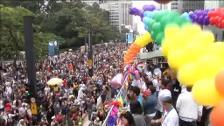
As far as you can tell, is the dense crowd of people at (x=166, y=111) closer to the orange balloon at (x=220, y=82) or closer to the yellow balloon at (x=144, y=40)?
the orange balloon at (x=220, y=82)

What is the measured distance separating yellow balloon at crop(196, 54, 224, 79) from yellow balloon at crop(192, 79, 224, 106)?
86mm

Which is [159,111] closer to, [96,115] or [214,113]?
[214,113]

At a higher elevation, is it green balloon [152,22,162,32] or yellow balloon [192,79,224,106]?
yellow balloon [192,79,224,106]

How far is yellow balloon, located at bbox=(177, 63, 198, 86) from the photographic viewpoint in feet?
15.1

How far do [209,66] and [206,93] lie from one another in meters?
0.32

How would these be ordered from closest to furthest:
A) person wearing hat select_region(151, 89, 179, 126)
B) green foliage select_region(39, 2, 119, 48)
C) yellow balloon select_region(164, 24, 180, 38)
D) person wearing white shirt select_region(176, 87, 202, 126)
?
yellow balloon select_region(164, 24, 180, 38) → person wearing hat select_region(151, 89, 179, 126) → person wearing white shirt select_region(176, 87, 202, 126) → green foliage select_region(39, 2, 119, 48)

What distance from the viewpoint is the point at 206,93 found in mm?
4227

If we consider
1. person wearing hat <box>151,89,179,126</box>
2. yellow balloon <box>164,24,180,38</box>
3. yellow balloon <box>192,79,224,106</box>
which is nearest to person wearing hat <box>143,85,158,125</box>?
person wearing hat <box>151,89,179,126</box>

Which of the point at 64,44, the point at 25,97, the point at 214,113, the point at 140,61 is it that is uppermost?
the point at 214,113

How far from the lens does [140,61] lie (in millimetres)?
19078

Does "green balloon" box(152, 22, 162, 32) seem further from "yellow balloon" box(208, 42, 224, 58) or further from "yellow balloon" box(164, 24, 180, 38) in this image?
"yellow balloon" box(208, 42, 224, 58)

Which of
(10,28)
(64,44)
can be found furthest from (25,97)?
(64,44)

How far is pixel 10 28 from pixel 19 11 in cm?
393

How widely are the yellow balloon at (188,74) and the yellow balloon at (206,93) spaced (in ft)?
0.57
